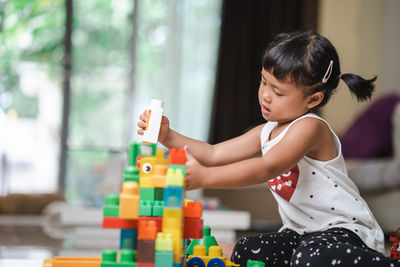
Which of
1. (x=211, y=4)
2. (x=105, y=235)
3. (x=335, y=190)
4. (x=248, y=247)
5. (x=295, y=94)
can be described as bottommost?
(x=105, y=235)

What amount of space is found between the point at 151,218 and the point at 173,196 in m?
0.07

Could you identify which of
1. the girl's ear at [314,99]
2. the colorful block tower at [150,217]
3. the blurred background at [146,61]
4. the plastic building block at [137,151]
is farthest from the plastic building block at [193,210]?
the blurred background at [146,61]

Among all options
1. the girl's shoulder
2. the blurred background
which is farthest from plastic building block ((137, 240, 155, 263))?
the blurred background

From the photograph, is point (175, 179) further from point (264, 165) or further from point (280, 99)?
point (280, 99)

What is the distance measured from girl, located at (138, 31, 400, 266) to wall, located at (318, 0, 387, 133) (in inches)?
97.7

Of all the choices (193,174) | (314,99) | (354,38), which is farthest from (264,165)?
(354,38)

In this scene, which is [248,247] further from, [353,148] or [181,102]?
[181,102]

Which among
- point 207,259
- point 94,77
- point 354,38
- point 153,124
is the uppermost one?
point 354,38

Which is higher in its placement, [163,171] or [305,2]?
[305,2]

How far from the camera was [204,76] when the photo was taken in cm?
Result: 354

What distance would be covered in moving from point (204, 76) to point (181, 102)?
225 mm

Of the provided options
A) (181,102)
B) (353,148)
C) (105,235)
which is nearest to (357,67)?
(353,148)

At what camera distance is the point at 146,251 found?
73 centimetres

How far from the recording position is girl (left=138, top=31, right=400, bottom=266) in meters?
0.94
